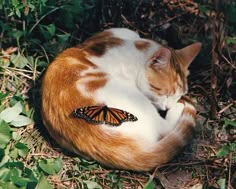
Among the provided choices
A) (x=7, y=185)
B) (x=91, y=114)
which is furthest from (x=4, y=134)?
(x=91, y=114)

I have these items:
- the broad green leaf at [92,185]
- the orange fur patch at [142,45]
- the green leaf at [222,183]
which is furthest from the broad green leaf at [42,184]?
the orange fur patch at [142,45]

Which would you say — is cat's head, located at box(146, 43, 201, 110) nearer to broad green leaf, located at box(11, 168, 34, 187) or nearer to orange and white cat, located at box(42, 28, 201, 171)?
orange and white cat, located at box(42, 28, 201, 171)

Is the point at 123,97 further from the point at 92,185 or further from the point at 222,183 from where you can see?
the point at 222,183

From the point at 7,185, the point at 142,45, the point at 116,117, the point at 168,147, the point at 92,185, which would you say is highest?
the point at 142,45

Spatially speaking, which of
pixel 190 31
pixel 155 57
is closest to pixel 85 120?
pixel 155 57

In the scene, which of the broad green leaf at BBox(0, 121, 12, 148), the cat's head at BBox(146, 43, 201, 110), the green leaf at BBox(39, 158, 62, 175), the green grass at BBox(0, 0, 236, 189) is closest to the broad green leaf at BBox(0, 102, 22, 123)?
the green grass at BBox(0, 0, 236, 189)

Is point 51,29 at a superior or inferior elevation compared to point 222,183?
superior

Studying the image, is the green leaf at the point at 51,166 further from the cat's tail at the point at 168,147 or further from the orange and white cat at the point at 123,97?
the cat's tail at the point at 168,147

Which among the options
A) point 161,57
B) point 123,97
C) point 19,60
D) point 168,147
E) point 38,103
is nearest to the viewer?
point 168,147
